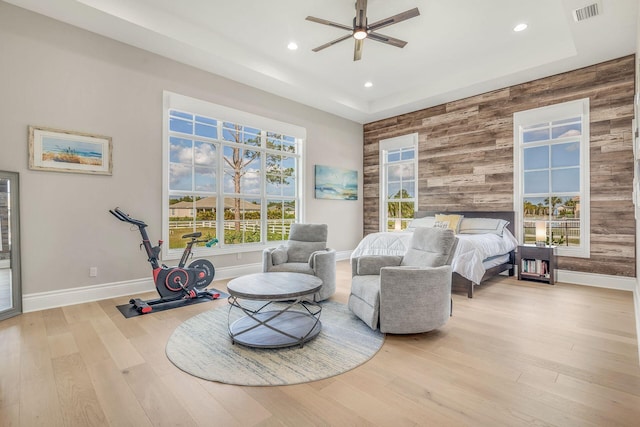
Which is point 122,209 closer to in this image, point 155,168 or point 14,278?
point 155,168

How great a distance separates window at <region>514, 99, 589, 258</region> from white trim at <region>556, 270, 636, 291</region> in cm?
29

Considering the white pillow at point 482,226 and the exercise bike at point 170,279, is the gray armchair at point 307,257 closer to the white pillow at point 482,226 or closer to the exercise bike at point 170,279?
the exercise bike at point 170,279

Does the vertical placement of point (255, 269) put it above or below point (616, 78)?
below

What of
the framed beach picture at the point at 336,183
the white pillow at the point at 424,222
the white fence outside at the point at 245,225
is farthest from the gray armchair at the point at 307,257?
the white pillow at the point at 424,222

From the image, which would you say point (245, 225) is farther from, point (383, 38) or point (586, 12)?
point (586, 12)

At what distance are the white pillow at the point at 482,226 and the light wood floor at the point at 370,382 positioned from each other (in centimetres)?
218

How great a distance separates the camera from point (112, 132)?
13.0ft

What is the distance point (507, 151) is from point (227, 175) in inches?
192

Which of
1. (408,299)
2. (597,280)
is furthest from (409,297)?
(597,280)

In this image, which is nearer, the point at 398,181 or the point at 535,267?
the point at 535,267

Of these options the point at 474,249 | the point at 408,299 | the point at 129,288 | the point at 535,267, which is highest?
the point at 474,249

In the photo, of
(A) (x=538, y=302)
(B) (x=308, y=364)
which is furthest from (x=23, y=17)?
(A) (x=538, y=302)

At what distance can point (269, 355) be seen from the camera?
2.37 m

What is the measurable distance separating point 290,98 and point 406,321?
4.76 meters
